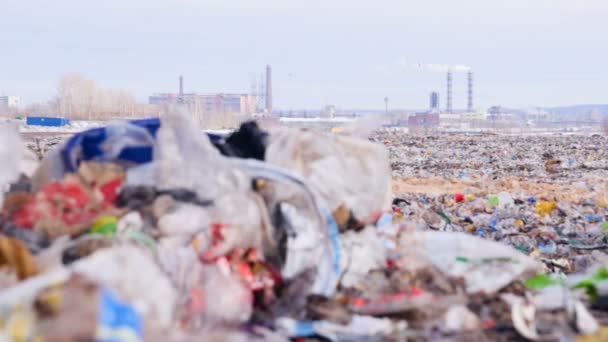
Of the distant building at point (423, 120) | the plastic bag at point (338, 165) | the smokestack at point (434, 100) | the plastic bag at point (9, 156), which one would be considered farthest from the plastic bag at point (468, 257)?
the smokestack at point (434, 100)

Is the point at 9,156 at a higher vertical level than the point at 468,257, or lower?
higher

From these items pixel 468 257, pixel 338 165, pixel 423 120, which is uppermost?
pixel 338 165

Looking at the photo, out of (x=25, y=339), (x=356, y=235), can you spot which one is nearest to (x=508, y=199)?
(x=356, y=235)

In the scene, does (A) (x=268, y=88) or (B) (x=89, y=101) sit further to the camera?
→ (A) (x=268, y=88)

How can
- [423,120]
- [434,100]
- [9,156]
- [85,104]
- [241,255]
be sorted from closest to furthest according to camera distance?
[241,255] < [9,156] < [85,104] < [423,120] < [434,100]

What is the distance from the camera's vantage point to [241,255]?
282 cm

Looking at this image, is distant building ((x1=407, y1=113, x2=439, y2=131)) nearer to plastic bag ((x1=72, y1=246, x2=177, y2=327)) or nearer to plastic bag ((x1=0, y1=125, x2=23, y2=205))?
plastic bag ((x1=0, y1=125, x2=23, y2=205))

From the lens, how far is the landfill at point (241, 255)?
2248 millimetres

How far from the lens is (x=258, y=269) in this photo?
281 cm

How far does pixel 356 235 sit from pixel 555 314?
77cm

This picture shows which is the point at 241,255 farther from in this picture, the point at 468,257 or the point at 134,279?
the point at 468,257

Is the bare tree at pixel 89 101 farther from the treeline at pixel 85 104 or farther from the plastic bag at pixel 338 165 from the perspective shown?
the plastic bag at pixel 338 165

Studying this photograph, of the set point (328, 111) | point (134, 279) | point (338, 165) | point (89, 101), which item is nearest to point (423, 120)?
point (328, 111)

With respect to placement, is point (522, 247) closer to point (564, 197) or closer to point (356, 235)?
point (356, 235)
